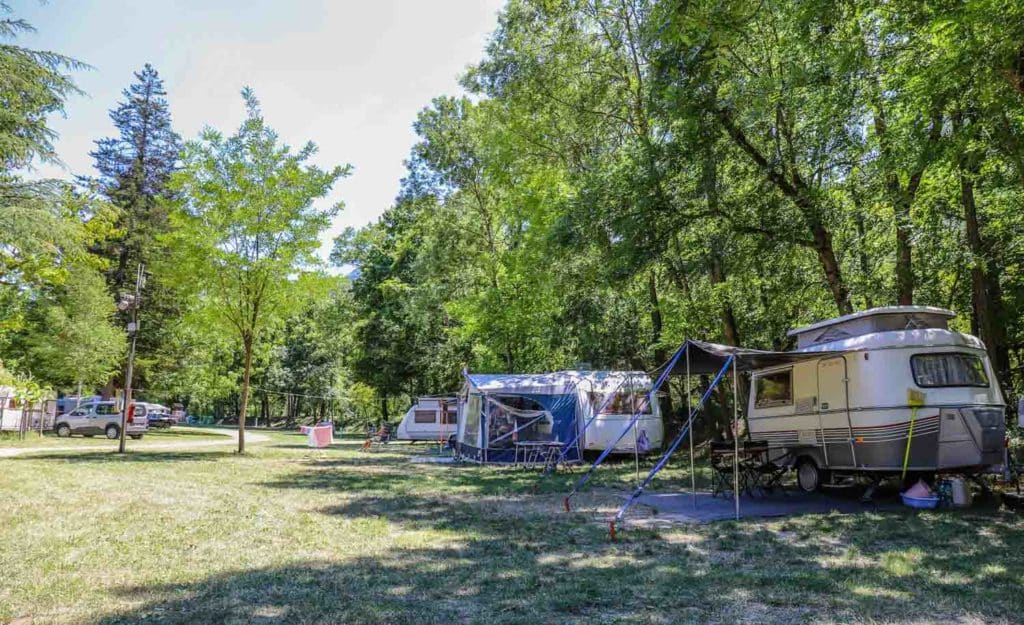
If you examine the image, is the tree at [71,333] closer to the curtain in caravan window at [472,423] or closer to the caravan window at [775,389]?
the curtain in caravan window at [472,423]

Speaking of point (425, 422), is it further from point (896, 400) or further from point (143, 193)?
point (896, 400)

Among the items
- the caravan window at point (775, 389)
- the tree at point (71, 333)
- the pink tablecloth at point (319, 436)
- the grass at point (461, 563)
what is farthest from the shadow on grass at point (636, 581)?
the tree at point (71, 333)

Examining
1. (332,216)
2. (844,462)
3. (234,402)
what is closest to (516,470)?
(844,462)

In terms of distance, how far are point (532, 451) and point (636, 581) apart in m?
11.4

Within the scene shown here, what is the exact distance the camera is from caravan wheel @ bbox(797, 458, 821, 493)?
10.2 m

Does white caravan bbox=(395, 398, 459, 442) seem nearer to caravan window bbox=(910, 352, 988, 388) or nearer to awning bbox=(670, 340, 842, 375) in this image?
awning bbox=(670, 340, 842, 375)

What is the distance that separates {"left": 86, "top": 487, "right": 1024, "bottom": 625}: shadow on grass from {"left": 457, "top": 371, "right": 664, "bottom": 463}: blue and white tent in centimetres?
934

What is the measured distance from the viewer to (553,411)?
16750mm

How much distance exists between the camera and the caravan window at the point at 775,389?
11.0 meters

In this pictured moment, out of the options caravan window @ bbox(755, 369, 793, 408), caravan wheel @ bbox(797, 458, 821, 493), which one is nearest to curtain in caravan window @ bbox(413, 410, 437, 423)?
caravan window @ bbox(755, 369, 793, 408)

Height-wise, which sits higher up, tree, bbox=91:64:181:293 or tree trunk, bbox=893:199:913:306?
tree, bbox=91:64:181:293

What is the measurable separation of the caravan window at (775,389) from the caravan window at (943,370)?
7.31 feet

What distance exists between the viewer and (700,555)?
607cm

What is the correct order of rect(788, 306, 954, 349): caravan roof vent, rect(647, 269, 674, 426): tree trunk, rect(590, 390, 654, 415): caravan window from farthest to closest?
rect(647, 269, 674, 426): tree trunk < rect(590, 390, 654, 415): caravan window < rect(788, 306, 954, 349): caravan roof vent
